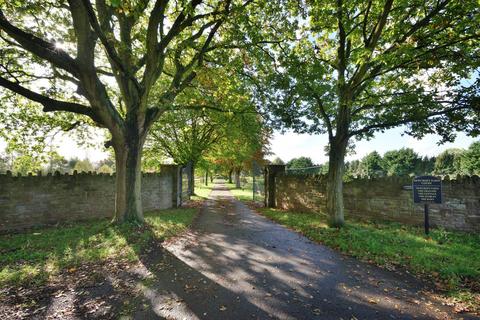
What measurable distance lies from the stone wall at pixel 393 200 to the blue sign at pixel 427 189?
127 cm

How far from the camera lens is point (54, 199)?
958cm

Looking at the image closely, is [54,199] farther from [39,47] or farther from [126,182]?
[39,47]

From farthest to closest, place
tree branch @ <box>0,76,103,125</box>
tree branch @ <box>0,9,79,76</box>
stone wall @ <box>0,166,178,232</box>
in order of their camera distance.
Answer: stone wall @ <box>0,166,178,232</box>
tree branch @ <box>0,76,103,125</box>
tree branch @ <box>0,9,79,76</box>

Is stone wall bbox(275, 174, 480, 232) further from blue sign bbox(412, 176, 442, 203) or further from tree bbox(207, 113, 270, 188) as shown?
tree bbox(207, 113, 270, 188)

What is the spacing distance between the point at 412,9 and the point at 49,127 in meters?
14.8

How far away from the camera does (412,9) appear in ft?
21.3

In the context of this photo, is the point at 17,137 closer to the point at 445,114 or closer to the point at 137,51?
the point at 137,51

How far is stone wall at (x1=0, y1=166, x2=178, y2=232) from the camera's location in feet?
27.8

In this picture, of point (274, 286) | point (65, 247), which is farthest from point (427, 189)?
point (65, 247)

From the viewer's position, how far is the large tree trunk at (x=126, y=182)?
27.2 feet

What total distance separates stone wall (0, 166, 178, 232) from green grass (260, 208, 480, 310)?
914 centimetres

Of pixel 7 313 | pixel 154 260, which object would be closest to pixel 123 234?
pixel 154 260

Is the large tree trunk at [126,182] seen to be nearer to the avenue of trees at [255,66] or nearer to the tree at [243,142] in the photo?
the avenue of trees at [255,66]

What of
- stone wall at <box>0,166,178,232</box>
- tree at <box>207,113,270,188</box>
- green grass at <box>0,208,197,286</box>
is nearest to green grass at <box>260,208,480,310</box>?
green grass at <box>0,208,197,286</box>
